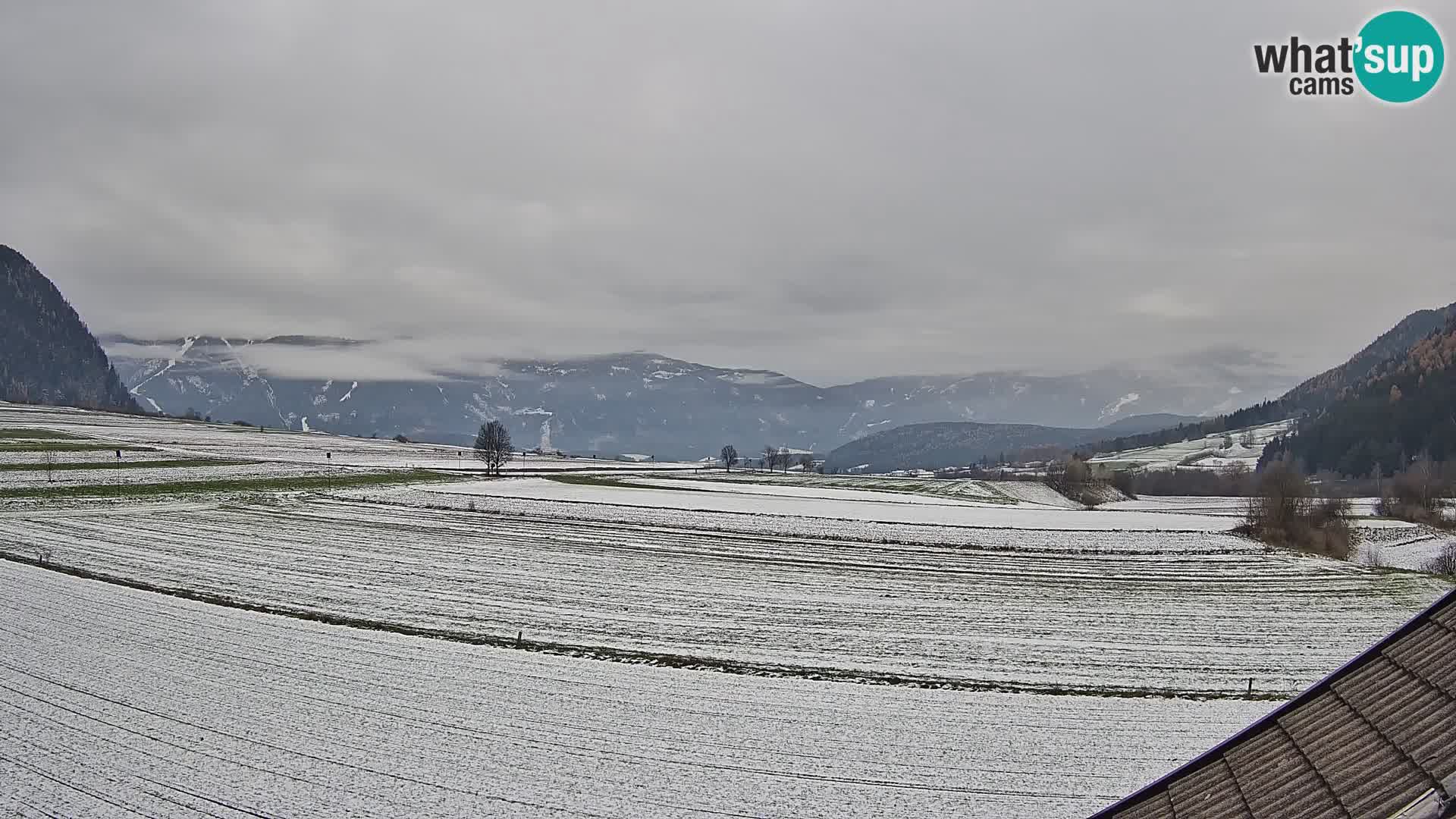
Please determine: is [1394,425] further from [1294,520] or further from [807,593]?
[807,593]

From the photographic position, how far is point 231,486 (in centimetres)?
7450

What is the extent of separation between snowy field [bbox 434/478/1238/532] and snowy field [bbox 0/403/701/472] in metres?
34.7

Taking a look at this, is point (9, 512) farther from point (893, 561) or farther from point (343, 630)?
point (893, 561)

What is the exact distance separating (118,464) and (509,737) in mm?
95038

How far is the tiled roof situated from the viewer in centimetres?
442

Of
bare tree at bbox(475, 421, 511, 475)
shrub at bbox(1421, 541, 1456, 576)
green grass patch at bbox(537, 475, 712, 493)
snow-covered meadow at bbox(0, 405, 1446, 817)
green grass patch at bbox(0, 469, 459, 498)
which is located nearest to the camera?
snow-covered meadow at bbox(0, 405, 1446, 817)

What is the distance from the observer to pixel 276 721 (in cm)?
1773

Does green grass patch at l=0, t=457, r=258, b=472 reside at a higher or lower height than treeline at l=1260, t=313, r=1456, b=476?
lower

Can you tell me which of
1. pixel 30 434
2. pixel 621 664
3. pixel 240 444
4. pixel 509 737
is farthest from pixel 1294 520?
pixel 30 434

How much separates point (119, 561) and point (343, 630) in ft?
61.5

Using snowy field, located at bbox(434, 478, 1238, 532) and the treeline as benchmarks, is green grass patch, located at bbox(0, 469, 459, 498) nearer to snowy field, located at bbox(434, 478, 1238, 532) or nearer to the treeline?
snowy field, located at bbox(434, 478, 1238, 532)

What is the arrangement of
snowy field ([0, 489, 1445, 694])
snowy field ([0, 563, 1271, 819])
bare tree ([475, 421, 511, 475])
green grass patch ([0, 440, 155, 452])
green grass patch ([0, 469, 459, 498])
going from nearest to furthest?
snowy field ([0, 563, 1271, 819]), snowy field ([0, 489, 1445, 694]), green grass patch ([0, 469, 459, 498]), green grass patch ([0, 440, 155, 452]), bare tree ([475, 421, 511, 475])

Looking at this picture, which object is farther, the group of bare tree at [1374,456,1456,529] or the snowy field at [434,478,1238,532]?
the group of bare tree at [1374,456,1456,529]

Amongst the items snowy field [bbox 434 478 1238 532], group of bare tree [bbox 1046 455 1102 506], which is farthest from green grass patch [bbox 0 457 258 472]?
A: group of bare tree [bbox 1046 455 1102 506]
